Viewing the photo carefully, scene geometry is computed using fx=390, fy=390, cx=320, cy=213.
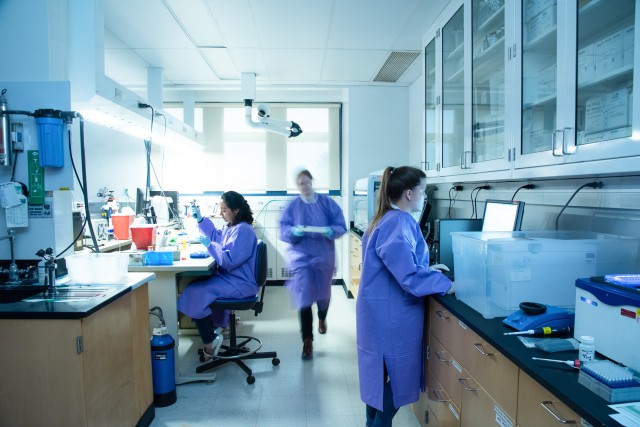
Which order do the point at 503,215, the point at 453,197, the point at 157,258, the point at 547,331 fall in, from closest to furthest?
the point at 547,331 < the point at 503,215 < the point at 157,258 < the point at 453,197

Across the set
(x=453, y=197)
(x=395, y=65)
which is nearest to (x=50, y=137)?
(x=453, y=197)

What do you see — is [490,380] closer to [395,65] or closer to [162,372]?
[162,372]

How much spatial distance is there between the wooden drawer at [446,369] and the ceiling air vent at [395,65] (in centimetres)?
269

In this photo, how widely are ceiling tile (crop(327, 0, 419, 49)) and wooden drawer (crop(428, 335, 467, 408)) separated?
7.00 ft

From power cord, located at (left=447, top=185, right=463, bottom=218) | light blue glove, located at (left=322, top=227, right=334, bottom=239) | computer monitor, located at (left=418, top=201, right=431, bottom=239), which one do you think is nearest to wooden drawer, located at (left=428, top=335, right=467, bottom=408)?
computer monitor, located at (left=418, top=201, right=431, bottom=239)

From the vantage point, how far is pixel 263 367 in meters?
2.74

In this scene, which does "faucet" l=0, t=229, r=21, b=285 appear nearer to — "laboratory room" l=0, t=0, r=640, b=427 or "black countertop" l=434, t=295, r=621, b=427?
"laboratory room" l=0, t=0, r=640, b=427

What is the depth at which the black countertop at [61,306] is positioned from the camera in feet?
4.70

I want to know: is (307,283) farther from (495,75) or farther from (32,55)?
(32,55)

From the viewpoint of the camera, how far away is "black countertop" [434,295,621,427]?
80 centimetres

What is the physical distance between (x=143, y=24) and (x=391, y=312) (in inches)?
107

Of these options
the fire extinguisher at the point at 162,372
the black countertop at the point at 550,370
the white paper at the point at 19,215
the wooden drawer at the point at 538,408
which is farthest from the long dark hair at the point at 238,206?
the wooden drawer at the point at 538,408

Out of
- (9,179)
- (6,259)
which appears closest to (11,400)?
(6,259)

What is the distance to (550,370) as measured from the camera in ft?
3.20
